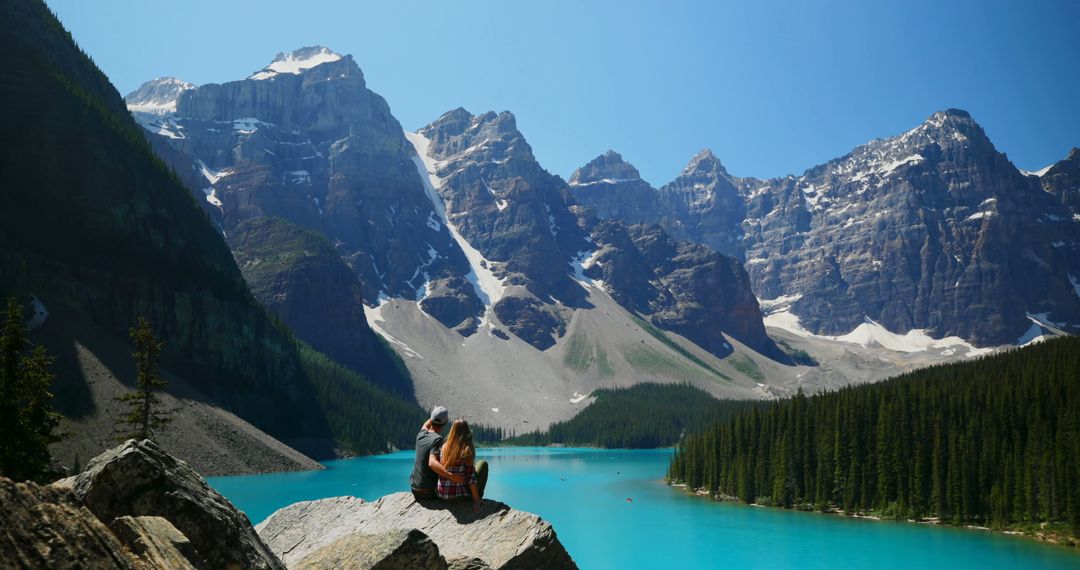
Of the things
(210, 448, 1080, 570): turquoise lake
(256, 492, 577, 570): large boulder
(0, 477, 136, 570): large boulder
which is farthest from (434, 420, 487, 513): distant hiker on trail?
(210, 448, 1080, 570): turquoise lake

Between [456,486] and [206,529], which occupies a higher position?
[456,486]

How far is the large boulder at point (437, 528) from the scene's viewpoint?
36.2 feet

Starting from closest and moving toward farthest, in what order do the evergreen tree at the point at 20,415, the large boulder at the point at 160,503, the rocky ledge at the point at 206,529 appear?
1. the rocky ledge at the point at 206,529
2. the large boulder at the point at 160,503
3. the evergreen tree at the point at 20,415

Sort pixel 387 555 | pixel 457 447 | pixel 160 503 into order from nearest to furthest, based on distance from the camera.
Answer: pixel 160 503 → pixel 387 555 → pixel 457 447

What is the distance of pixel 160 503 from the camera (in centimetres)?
815

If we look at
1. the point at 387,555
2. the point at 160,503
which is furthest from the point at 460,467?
the point at 160,503

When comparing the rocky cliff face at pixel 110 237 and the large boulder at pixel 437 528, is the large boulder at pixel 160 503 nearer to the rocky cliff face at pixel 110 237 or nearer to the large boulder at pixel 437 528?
the large boulder at pixel 437 528

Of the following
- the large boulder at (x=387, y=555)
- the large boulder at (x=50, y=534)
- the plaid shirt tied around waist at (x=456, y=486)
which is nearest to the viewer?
the large boulder at (x=50, y=534)

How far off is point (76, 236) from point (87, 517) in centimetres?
12675

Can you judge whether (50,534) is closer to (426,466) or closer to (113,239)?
(426,466)

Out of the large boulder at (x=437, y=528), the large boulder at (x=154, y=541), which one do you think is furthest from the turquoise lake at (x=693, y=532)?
the large boulder at (x=154, y=541)

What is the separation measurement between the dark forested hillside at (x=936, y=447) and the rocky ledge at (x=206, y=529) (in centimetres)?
6508

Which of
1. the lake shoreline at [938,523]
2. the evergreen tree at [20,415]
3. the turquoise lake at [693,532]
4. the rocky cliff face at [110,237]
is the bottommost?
the turquoise lake at [693,532]

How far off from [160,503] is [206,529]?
1.80 ft
